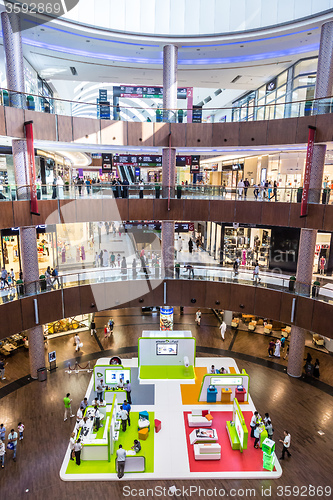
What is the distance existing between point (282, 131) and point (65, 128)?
10.6 metres

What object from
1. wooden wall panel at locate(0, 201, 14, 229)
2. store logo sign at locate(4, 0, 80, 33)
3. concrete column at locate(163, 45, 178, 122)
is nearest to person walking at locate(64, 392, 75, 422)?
wooden wall panel at locate(0, 201, 14, 229)

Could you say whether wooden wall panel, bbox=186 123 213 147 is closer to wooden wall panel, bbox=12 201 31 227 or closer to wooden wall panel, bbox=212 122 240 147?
wooden wall panel, bbox=212 122 240 147

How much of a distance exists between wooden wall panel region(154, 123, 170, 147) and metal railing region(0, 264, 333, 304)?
22.2 ft

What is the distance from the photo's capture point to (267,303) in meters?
17.4

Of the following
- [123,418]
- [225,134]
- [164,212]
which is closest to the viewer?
[123,418]

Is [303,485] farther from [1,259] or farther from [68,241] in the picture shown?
[68,241]

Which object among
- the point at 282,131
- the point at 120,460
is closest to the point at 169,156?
the point at 282,131

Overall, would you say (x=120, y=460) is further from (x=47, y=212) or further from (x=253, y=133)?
(x=253, y=133)

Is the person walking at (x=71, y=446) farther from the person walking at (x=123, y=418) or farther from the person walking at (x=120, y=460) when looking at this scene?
the person walking at (x=123, y=418)

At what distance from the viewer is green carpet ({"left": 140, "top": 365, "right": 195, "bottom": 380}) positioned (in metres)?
18.4

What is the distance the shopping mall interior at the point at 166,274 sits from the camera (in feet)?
41.8

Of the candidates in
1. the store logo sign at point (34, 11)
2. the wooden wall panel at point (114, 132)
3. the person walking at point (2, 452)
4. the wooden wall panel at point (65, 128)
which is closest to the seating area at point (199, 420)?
the person walking at point (2, 452)

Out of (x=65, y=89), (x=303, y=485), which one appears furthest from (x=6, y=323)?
(x=65, y=89)

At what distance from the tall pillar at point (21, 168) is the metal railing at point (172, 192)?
100 centimetres
